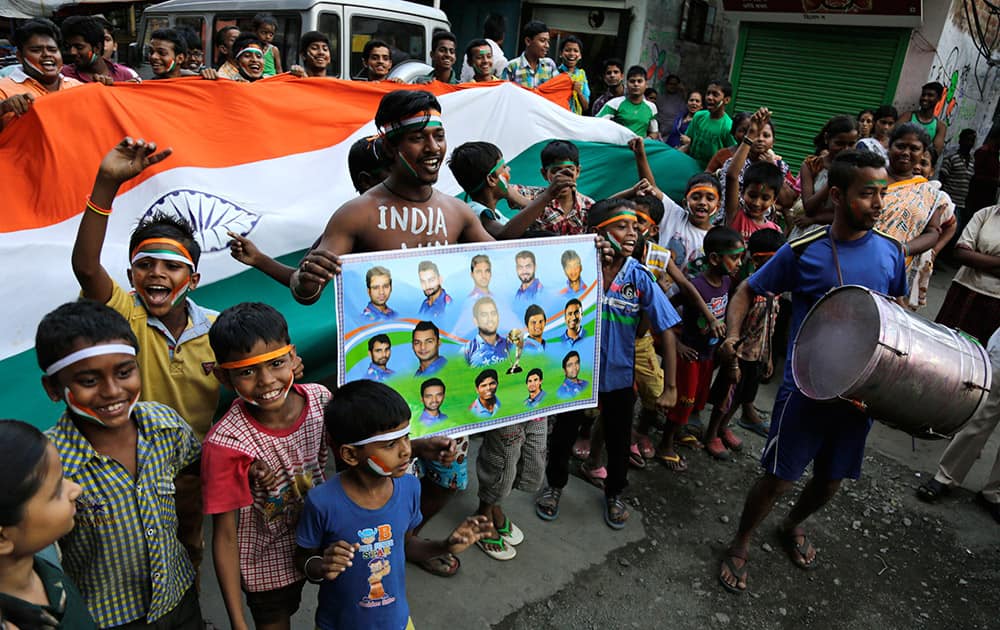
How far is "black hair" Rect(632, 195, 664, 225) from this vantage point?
3.66m

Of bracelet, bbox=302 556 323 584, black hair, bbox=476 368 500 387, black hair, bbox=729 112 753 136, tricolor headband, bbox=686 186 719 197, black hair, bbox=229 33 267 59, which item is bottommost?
bracelet, bbox=302 556 323 584

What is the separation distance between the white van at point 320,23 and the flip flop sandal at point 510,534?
17.2ft

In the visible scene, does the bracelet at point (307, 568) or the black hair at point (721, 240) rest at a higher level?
the black hair at point (721, 240)

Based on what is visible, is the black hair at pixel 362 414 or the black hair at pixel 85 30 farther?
the black hair at pixel 85 30

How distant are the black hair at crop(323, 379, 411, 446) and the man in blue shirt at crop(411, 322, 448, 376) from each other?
470mm

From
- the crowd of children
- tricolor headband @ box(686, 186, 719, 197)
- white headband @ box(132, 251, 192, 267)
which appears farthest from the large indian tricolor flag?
tricolor headband @ box(686, 186, 719, 197)

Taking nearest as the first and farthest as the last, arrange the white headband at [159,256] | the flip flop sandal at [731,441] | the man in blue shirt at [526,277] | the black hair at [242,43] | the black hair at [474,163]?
the white headband at [159,256]
the man in blue shirt at [526,277]
the black hair at [474,163]
the flip flop sandal at [731,441]
the black hair at [242,43]

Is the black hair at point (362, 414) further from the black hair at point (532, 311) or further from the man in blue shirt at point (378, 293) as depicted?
the black hair at point (532, 311)

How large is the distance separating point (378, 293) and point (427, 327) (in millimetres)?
224

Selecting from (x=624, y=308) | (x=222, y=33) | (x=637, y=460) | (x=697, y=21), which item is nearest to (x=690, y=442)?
(x=637, y=460)

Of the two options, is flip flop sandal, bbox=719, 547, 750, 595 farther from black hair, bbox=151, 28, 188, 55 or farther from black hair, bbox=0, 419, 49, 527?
black hair, bbox=151, 28, 188, 55

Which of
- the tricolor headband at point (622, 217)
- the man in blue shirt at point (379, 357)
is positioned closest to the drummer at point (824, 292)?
the tricolor headband at point (622, 217)

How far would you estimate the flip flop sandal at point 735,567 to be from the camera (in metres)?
2.98

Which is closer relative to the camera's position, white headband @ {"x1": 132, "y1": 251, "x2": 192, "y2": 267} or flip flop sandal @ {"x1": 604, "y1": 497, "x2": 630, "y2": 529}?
white headband @ {"x1": 132, "y1": 251, "x2": 192, "y2": 267}
